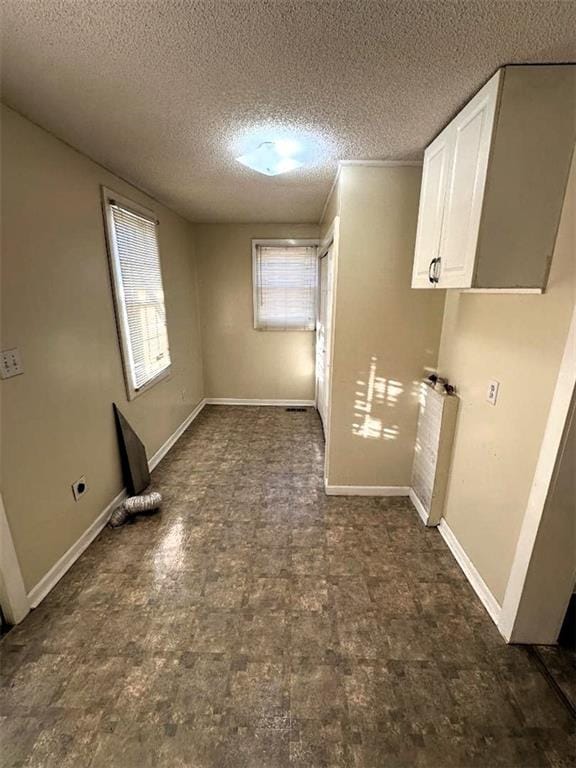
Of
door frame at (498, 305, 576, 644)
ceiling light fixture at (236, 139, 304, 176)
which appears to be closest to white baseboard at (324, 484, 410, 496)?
door frame at (498, 305, 576, 644)

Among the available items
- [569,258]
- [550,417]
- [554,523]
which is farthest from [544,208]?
[554,523]

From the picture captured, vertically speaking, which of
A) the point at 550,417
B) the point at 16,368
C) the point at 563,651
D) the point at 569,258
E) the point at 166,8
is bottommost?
the point at 563,651

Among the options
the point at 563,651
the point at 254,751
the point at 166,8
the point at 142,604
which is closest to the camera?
the point at 166,8

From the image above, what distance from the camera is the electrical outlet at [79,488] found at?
195 cm

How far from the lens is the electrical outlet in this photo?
6.38ft

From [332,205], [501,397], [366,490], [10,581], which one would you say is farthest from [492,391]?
[10,581]

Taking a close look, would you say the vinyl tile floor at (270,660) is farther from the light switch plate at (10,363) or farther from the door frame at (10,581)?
the light switch plate at (10,363)

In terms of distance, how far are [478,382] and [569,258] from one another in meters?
0.73

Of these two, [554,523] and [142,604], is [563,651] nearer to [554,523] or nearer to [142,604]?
[554,523]

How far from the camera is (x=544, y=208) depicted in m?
1.24

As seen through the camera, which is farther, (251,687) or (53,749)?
(251,687)

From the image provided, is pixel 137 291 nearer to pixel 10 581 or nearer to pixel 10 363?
pixel 10 363

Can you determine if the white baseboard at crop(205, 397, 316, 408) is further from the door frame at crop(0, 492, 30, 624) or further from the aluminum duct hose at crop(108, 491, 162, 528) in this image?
the door frame at crop(0, 492, 30, 624)

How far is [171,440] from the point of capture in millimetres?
3354
